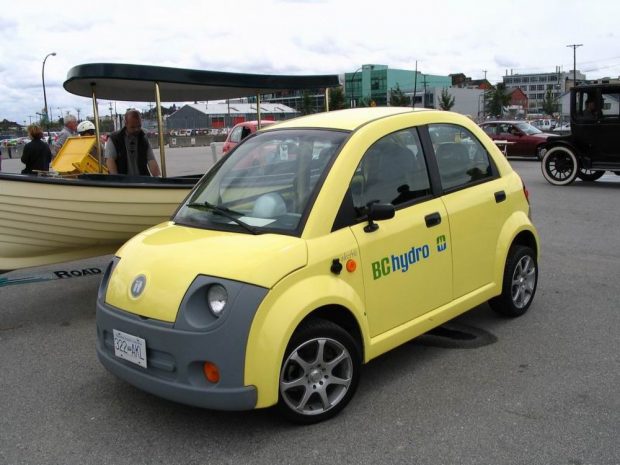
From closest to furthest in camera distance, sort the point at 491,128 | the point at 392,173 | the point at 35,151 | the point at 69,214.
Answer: the point at 392,173, the point at 69,214, the point at 35,151, the point at 491,128

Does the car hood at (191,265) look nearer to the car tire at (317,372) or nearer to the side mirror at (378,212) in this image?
the car tire at (317,372)

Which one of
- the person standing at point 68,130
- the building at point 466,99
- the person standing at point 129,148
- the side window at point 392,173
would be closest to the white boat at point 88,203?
the person standing at point 129,148

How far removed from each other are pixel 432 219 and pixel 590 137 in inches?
442

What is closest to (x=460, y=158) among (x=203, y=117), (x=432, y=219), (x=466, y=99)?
(x=432, y=219)

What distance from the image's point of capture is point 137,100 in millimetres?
7723

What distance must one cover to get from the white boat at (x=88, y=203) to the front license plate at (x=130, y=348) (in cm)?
230

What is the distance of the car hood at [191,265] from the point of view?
10.8ft

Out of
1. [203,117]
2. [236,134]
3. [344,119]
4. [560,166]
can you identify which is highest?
[203,117]

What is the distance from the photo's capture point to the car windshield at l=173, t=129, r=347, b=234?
377 cm

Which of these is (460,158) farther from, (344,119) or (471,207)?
(344,119)

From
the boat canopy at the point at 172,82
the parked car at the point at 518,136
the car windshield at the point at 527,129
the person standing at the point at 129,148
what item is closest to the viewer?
the boat canopy at the point at 172,82

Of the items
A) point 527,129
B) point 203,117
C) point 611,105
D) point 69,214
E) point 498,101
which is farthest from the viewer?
point 498,101

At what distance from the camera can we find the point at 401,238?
394 centimetres

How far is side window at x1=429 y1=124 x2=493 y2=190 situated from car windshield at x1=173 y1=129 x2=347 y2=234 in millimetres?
925
